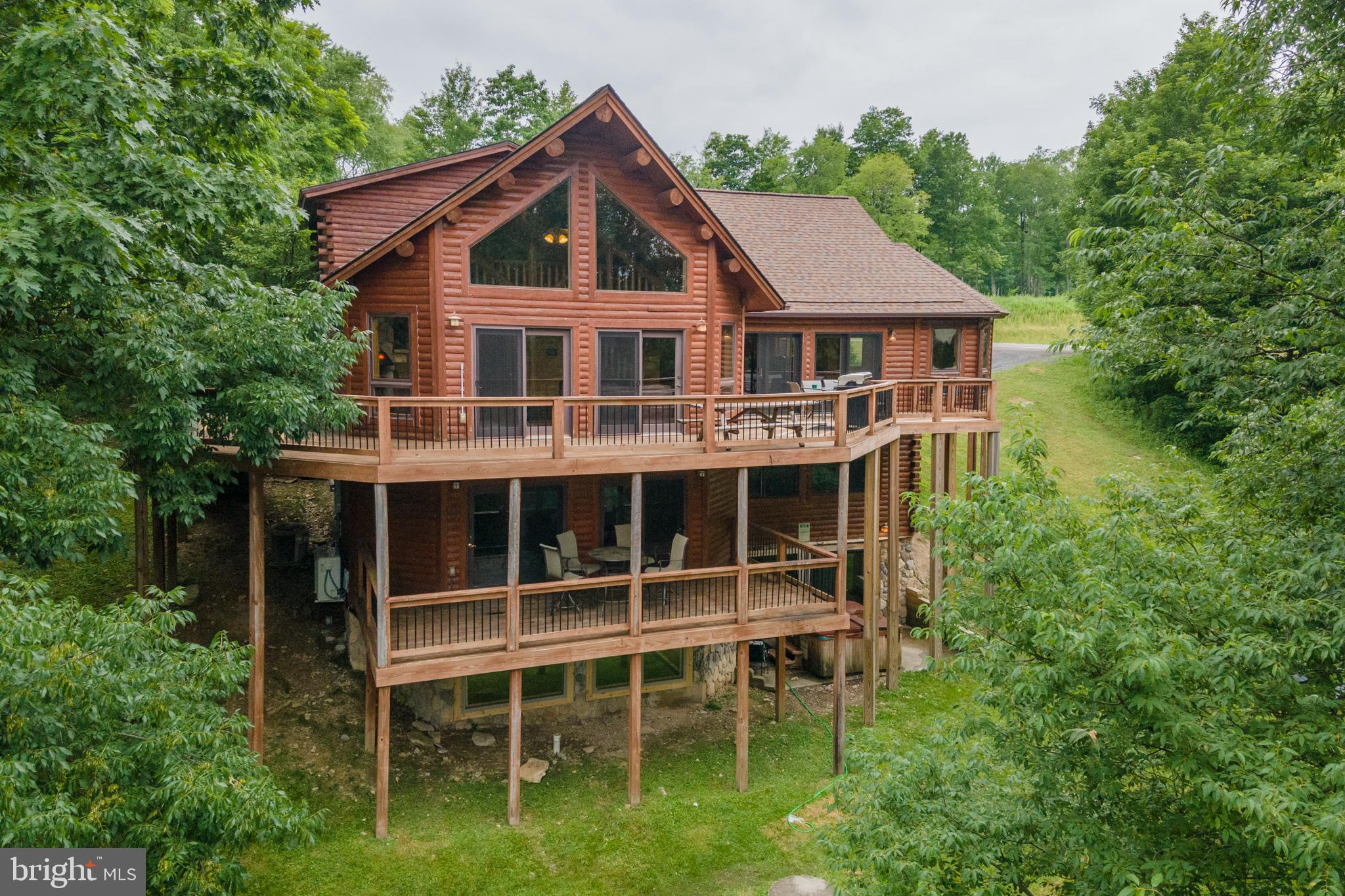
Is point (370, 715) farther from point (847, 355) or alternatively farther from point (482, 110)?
point (482, 110)

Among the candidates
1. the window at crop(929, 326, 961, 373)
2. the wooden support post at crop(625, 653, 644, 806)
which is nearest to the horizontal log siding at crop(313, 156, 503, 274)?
the wooden support post at crop(625, 653, 644, 806)

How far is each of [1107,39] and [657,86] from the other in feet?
130

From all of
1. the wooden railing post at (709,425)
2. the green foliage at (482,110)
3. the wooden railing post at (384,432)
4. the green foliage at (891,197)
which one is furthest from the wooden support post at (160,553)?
the green foliage at (891,197)

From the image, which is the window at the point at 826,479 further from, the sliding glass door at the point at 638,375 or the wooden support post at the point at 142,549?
the wooden support post at the point at 142,549

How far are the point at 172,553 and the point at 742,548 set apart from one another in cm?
1052

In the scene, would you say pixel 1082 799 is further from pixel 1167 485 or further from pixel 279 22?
pixel 279 22

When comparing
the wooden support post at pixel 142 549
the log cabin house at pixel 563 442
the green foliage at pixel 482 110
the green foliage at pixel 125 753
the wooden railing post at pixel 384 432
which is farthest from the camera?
the green foliage at pixel 482 110

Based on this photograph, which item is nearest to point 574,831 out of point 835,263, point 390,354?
point 390,354

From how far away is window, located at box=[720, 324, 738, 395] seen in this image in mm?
16406

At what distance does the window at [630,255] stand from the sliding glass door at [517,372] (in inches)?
54.5

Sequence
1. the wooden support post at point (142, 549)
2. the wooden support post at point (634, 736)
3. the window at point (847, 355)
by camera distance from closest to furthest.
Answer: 1. the wooden support post at point (142, 549)
2. the wooden support post at point (634, 736)
3. the window at point (847, 355)

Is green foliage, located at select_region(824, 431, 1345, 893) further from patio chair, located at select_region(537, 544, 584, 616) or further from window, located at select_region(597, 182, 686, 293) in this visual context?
window, located at select_region(597, 182, 686, 293)

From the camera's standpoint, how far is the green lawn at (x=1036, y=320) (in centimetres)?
4359

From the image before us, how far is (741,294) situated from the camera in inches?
633
